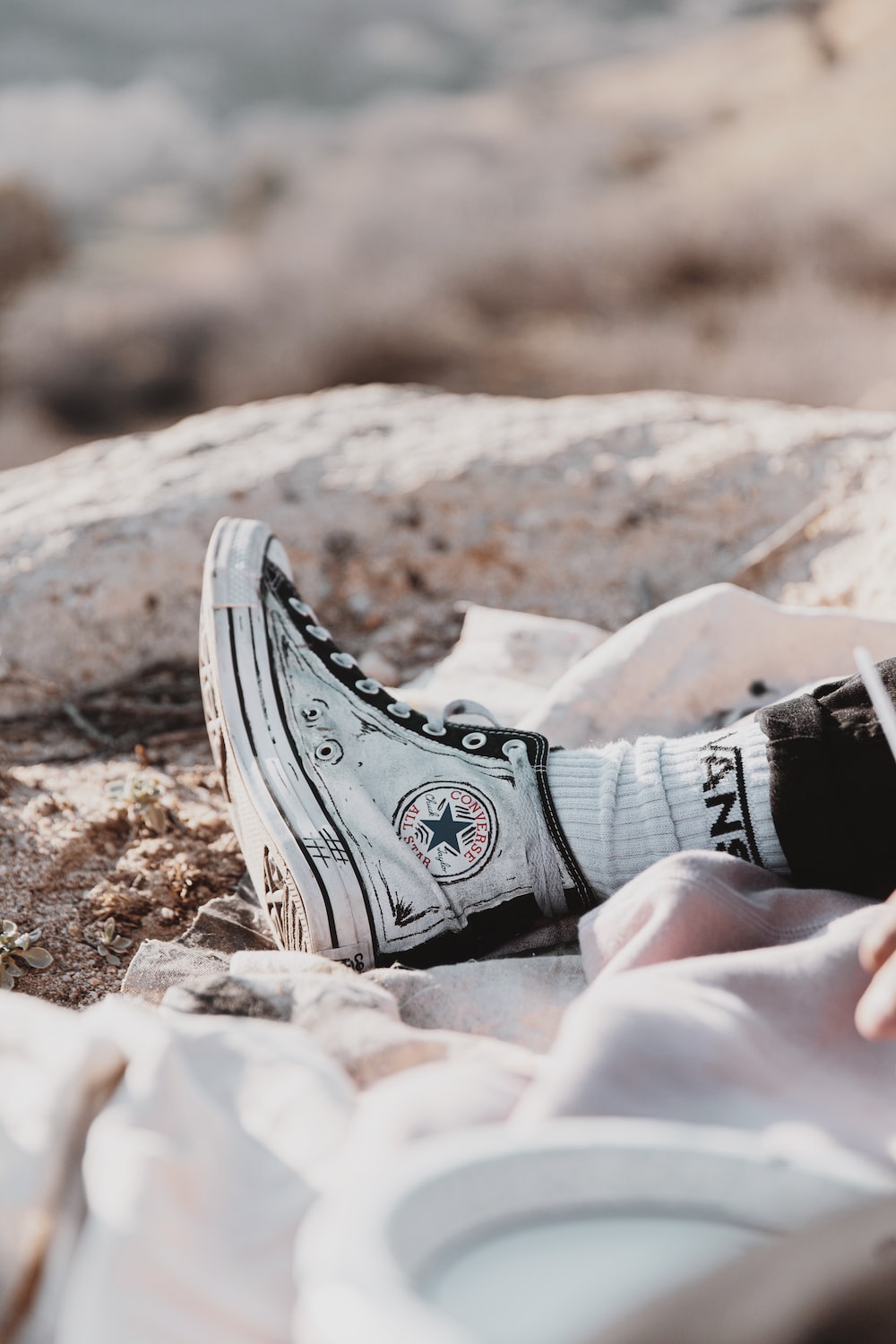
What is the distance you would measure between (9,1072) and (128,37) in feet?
14.1

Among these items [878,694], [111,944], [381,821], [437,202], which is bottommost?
[111,944]

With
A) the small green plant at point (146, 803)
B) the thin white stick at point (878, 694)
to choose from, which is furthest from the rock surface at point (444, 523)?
the thin white stick at point (878, 694)

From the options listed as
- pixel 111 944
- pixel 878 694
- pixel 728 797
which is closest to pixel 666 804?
pixel 728 797

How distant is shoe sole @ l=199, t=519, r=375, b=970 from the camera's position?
0.77m

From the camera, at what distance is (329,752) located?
2.84 ft

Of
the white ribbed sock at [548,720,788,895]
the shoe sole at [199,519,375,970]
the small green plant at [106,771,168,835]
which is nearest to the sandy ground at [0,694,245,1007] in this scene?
the small green plant at [106,771,168,835]

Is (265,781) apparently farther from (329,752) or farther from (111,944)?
(111,944)

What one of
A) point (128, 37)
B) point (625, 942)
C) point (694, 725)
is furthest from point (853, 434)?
point (128, 37)

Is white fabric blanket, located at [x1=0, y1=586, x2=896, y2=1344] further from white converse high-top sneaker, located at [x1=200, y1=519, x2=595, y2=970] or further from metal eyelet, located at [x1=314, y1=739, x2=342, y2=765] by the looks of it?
metal eyelet, located at [x1=314, y1=739, x2=342, y2=765]

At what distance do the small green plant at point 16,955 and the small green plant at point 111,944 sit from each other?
0.05 meters

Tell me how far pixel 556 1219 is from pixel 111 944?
2.04ft

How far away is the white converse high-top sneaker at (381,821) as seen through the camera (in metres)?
0.78

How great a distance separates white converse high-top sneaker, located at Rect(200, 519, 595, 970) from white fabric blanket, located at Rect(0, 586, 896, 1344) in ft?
0.25

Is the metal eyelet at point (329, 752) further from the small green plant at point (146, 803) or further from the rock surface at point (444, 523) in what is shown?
the rock surface at point (444, 523)
